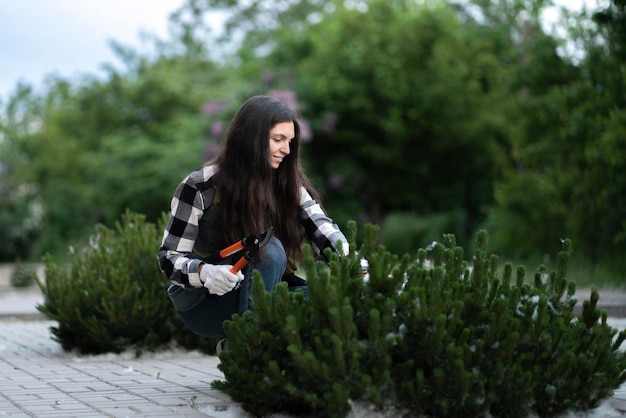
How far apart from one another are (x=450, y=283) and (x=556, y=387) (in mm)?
605

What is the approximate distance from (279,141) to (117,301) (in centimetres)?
248

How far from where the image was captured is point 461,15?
136 feet

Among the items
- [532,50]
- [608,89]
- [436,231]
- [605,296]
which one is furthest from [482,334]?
[436,231]

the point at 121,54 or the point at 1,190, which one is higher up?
the point at 121,54

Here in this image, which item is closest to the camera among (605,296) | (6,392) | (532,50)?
(6,392)

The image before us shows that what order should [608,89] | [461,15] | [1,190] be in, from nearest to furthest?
1. [608,89]
2. [1,190]
3. [461,15]

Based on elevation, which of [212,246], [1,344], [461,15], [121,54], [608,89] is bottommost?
[1,344]

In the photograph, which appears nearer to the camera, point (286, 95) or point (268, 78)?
point (286, 95)

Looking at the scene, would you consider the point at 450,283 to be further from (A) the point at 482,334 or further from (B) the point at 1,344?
(B) the point at 1,344

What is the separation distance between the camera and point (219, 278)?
14.8 feet

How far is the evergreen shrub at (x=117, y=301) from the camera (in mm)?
Result: 6910

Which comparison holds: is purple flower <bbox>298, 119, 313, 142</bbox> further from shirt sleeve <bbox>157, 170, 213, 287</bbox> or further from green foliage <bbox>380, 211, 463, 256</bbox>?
shirt sleeve <bbox>157, 170, 213, 287</bbox>

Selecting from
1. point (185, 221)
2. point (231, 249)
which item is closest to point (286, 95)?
point (185, 221)

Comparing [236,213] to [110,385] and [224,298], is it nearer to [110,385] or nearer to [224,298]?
[224,298]
